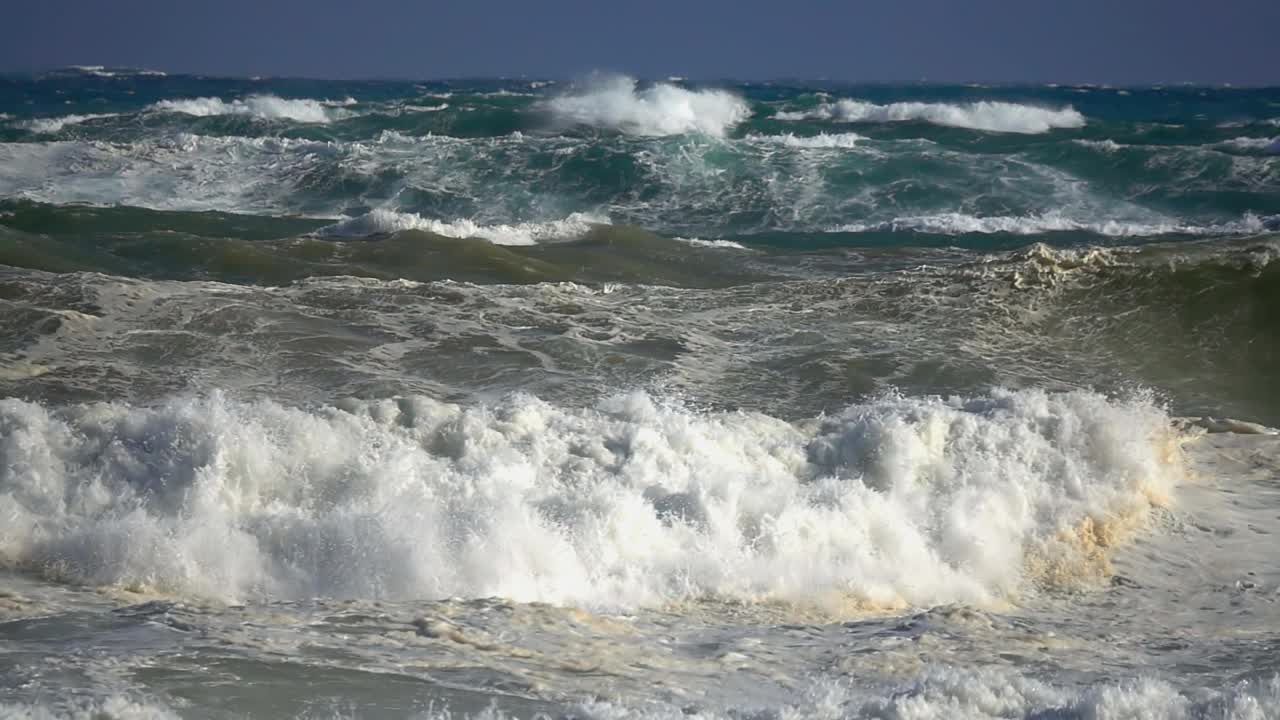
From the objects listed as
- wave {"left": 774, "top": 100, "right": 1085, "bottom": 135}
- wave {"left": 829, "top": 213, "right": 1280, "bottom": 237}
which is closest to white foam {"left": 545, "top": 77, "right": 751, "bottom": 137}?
wave {"left": 774, "top": 100, "right": 1085, "bottom": 135}

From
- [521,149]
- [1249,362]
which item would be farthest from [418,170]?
[1249,362]

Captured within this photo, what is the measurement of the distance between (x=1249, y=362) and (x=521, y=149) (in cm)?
1765

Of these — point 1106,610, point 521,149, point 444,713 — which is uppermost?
point 521,149

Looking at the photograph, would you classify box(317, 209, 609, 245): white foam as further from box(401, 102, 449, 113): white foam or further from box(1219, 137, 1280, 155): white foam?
box(401, 102, 449, 113): white foam

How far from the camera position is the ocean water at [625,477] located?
16.9 ft

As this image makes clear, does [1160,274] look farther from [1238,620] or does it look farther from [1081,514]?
[1238,620]

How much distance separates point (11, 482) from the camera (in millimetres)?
7121

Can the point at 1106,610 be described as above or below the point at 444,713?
below

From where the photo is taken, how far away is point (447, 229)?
63.3ft

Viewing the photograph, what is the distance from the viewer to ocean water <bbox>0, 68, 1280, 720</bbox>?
203 inches

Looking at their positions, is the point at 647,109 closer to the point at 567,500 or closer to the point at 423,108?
the point at 423,108

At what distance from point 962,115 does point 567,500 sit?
33.4 meters

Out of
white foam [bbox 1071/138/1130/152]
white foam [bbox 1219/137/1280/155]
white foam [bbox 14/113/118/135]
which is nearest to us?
white foam [bbox 1071/138/1130/152]

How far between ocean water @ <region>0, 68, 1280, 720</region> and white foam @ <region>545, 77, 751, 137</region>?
16.8m
